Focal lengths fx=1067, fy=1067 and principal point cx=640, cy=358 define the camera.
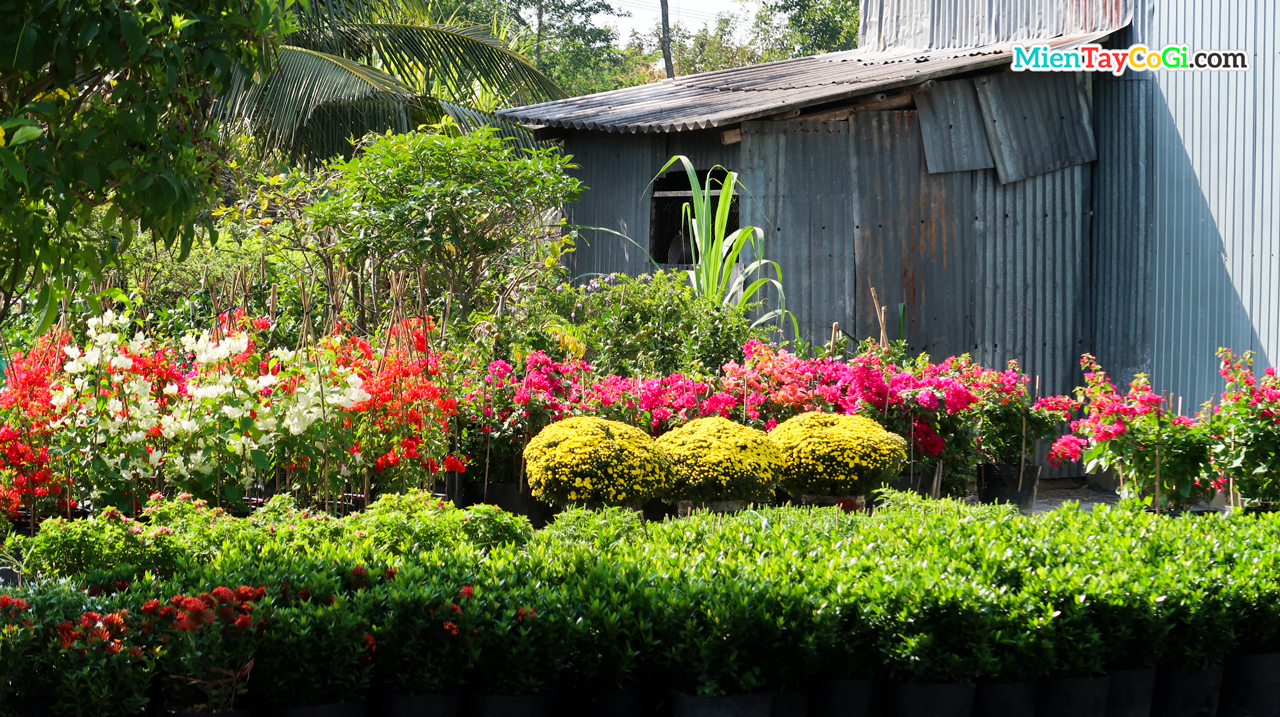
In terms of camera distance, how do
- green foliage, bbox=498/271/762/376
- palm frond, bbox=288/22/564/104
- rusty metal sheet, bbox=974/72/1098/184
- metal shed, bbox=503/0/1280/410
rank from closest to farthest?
green foliage, bbox=498/271/762/376 < metal shed, bbox=503/0/1280/410 < rusty metal sheet, bbox=974/72/1098/184 < palm frond, bbox=288/22/564/104

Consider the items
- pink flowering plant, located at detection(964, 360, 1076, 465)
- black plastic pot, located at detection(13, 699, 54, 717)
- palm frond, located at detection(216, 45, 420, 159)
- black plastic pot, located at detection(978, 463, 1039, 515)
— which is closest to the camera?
black plastic pot, located at detection(13, 699, 54, 717)

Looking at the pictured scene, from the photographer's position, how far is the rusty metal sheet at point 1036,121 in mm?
8953

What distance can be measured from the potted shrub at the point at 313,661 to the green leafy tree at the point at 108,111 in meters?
1.00

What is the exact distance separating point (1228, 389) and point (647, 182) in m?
5.12

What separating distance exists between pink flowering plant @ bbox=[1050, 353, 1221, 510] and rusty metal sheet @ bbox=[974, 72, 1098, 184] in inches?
140

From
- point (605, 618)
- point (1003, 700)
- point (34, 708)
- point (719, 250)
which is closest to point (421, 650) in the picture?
point (605, 618)

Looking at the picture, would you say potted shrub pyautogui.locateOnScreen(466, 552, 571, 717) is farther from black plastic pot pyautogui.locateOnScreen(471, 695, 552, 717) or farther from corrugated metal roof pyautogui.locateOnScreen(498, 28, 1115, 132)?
corrugated metal roof pyautogui.locateOnScreen(498, 28, 1115, 132)

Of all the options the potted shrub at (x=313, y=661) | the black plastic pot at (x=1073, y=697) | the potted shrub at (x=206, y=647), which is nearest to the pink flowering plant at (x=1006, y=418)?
the black plastic pot at (x=1073, y=697)

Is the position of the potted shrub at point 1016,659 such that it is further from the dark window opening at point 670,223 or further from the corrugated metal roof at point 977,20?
the corrugated metal roof at point 977,20

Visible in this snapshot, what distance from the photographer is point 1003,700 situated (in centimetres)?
323

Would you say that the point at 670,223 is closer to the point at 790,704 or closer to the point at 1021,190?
the point at 1021,190

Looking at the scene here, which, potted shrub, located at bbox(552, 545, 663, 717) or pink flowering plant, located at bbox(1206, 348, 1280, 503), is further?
pink flowering plant, located at bbox(1206, 348, 1280, 503)

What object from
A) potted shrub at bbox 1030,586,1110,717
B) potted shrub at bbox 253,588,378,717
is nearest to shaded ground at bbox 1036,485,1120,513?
potted shrub at bbox 1030,586,1110,717

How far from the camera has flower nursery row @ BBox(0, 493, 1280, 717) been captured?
9.29ft
